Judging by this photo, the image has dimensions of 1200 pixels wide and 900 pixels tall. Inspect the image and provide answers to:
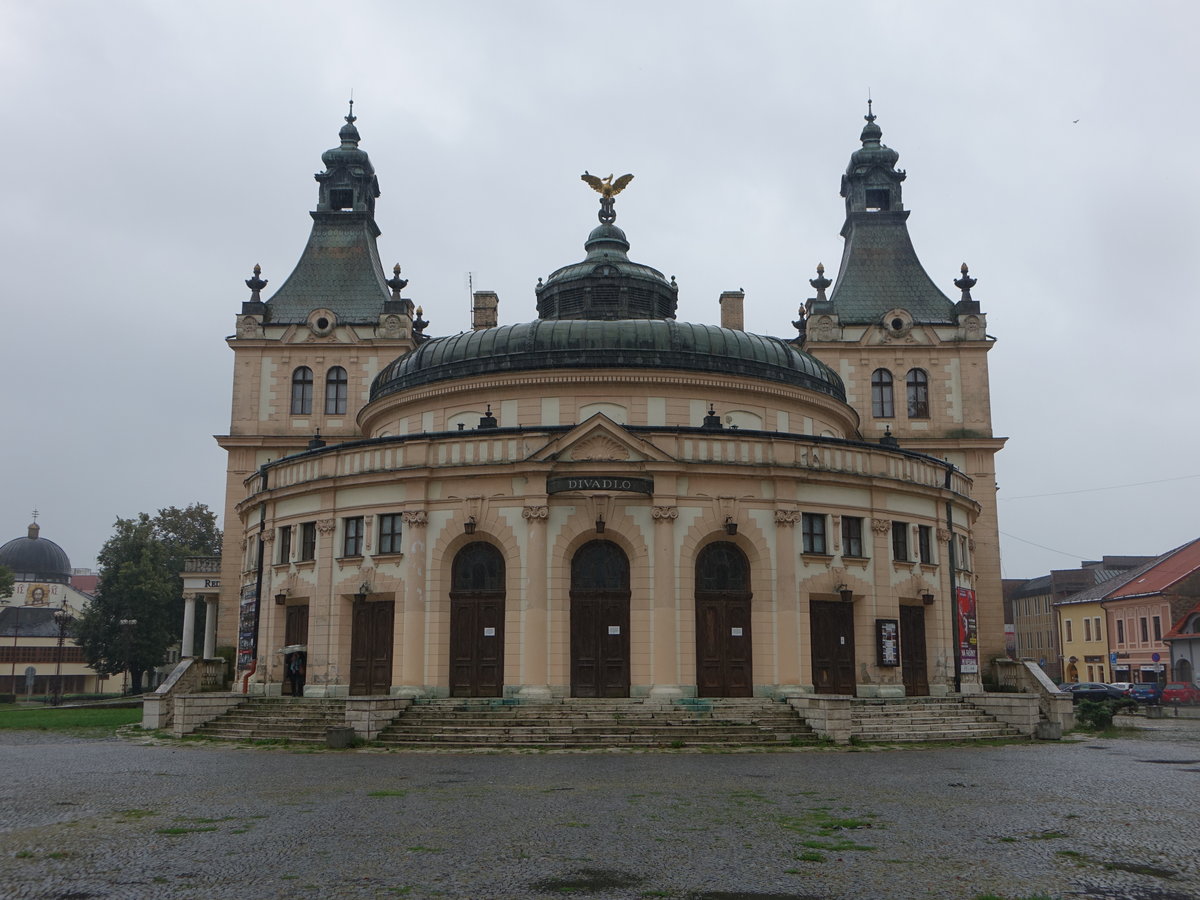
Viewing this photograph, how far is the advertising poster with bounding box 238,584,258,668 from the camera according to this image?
Answer: 37.2 metres

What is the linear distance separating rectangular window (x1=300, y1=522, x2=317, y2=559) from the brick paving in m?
12.4

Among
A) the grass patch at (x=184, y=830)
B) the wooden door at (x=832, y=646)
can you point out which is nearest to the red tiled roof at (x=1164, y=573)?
the wooden door at (x=832, y=646)

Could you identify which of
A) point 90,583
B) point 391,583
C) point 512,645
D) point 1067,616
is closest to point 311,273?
point 391,583

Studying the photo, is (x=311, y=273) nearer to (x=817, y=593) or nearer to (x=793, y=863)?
(x=817, y=593)

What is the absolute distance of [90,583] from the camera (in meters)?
173

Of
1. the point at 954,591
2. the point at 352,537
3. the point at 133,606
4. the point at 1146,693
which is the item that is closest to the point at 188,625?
the point at 133,606

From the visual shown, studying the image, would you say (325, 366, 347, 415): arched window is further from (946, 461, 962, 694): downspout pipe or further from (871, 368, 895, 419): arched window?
(946, 461, 962, 694): downspout pipe

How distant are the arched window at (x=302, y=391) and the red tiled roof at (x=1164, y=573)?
5486 cm

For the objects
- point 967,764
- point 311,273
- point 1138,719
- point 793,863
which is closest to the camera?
point 793,863

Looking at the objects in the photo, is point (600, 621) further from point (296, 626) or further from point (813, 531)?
point (296, 626)

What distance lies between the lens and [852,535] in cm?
3384

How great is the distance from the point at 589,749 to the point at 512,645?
589 centimetres

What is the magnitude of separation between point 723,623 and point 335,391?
27.0 m

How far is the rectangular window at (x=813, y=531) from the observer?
32.9 metres
